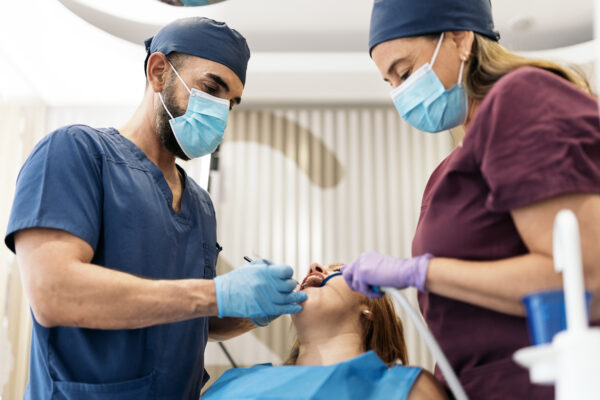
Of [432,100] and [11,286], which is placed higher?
[432,100]

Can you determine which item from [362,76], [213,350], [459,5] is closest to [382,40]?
[459,5]

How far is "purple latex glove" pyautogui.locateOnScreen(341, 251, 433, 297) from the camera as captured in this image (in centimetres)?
117

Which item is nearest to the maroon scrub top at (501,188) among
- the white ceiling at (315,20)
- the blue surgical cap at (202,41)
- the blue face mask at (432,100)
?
the blue face mask at (432,100)

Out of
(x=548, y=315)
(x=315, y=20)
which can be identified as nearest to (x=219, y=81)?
(x=548, y=315)

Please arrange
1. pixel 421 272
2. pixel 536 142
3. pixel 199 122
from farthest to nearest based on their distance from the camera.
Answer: pixel 199 122 → pixel 421 272 → pixel 536 142

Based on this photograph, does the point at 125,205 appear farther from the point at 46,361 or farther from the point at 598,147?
the point at 598,147

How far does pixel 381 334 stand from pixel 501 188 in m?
0.98

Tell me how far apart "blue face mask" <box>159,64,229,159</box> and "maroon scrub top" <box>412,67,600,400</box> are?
2.66 feet

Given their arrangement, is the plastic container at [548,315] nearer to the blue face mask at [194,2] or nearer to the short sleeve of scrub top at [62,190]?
the short sleeve of scrub top at [62,190]

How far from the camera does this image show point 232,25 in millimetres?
3473

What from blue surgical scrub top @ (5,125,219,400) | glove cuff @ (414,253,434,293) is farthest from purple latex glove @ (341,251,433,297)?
blue surgical scrub top @ (5,125,219,400)

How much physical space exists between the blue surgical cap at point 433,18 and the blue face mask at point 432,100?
0.05 metres

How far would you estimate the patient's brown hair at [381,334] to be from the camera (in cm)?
188

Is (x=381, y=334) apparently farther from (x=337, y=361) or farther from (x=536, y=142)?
(x=536, y=142)
